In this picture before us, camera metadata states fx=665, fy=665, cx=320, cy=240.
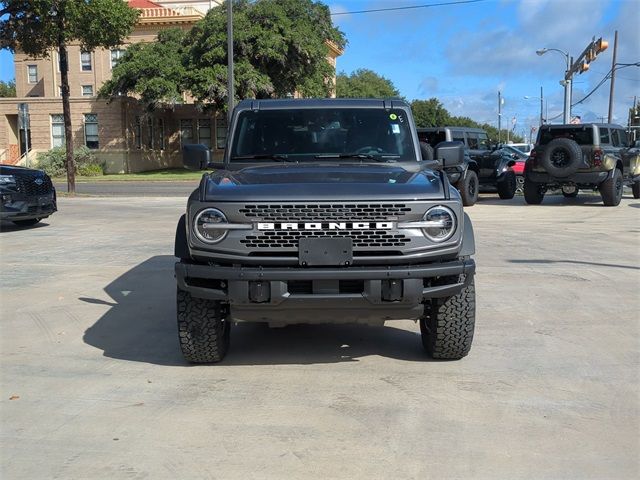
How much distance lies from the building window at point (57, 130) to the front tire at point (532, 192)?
117 feet

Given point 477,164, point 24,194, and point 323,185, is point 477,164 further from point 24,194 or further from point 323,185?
point 323,185

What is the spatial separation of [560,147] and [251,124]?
1259 cm

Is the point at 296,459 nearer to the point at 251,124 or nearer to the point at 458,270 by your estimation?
the point at 458,270

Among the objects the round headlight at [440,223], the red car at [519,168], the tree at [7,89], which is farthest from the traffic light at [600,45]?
the tree at [7,89]

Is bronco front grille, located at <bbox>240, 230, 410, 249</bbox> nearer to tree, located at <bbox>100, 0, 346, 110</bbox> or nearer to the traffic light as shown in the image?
the traffic light

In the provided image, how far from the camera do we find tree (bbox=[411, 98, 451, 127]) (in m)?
84.3

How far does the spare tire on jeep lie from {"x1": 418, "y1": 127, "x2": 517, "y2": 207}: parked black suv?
1.90 metres

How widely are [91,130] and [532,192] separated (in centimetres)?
3530

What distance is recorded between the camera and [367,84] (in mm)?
87500

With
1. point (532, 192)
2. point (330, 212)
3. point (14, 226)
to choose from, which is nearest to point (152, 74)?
point (14, 226)

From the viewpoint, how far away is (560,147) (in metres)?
16.6

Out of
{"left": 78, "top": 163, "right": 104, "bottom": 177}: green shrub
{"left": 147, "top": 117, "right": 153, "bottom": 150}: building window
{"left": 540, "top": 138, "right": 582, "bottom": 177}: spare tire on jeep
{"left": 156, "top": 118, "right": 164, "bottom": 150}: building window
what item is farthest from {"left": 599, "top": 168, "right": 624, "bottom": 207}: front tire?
{"left": 156, "top": 118, "right": 164, "bottom": 150}: building window

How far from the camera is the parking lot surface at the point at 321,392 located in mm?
3514

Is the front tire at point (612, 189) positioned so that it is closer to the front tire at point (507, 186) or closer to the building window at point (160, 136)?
the front tire at point (507, 186)
